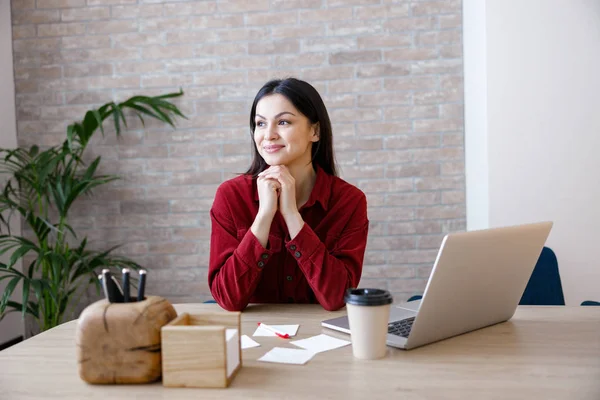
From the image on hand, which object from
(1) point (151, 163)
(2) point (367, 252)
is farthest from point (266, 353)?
(1) point (151, 163)

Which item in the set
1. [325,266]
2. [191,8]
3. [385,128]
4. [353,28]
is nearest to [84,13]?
[191,8]

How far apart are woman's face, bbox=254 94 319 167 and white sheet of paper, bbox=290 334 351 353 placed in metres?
0.65

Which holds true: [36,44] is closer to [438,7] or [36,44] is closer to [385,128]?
[385,128]

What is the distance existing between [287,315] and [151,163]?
193 centimetres

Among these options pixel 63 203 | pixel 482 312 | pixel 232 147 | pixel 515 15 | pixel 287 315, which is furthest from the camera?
pixel 232 147

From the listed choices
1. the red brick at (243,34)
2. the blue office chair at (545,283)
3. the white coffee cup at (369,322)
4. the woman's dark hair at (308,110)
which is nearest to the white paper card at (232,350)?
the white coffee cup at (369,322)

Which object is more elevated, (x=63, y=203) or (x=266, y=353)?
(x=63, y=203)

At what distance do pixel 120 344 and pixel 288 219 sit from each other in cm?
71

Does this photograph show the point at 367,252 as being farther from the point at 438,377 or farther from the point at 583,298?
the point at 438,377

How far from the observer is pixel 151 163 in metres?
3.11

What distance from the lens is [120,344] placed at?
920 millimetres

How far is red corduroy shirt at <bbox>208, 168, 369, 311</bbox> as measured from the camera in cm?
151

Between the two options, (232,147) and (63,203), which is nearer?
(63,203)

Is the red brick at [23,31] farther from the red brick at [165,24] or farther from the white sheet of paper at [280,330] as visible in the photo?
the white sheet of paper at [280,330]
